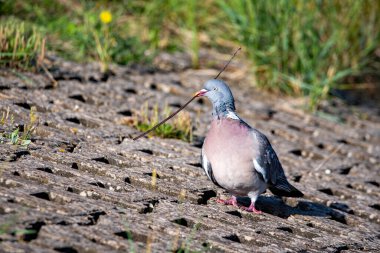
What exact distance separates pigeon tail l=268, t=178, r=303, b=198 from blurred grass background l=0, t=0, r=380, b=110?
2456 mm

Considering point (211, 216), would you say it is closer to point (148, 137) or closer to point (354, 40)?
point (148, 137)

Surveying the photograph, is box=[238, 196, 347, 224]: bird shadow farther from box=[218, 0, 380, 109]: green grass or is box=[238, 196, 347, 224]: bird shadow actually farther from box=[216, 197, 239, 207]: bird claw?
box=[218, 0, 380, 109]: green grass

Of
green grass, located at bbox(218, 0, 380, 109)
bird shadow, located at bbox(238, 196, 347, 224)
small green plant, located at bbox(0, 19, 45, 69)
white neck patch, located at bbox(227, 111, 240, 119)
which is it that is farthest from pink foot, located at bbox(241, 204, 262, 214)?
green grass, located at bbox(218, 0, 380, 109)

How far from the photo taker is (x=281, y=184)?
459 centimetres

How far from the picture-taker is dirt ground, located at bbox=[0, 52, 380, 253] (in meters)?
3.37

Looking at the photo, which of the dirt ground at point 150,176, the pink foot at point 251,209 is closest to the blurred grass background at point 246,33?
the dirt ground at point 150,176

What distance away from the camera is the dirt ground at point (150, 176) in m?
3.37

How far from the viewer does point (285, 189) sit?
461 centimetres

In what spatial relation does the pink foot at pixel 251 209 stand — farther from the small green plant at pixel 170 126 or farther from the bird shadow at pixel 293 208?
the small green plant at pixel 170 126

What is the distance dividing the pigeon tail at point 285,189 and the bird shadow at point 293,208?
4.1 inches

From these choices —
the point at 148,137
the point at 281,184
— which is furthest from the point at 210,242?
the point at 148,137

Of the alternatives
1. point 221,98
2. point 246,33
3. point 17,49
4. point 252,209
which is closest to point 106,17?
point 17,49

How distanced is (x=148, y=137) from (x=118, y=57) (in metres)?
1.89

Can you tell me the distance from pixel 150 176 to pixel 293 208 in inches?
41.1
